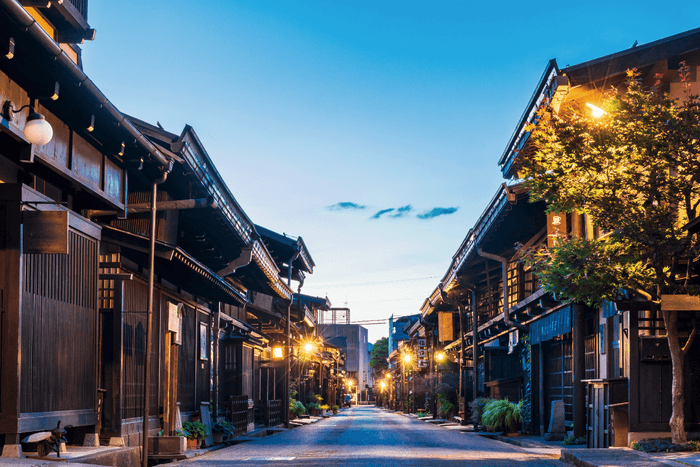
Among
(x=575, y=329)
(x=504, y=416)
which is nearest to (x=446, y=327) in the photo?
(x=504, y=416)

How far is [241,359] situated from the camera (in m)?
33.9

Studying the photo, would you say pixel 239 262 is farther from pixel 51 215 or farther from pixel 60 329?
pixel 51 215

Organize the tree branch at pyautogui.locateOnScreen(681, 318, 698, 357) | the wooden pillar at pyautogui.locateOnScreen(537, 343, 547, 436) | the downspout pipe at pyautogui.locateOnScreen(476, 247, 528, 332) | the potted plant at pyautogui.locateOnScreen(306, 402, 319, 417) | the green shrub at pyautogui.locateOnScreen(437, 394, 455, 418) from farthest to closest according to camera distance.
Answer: the potted plant at pyautogui.locateOnScreen(306, 402, 319, 417) → the green shrub at pyautogui.locateOnScreen(437, 394, 455, 418) → the downspout pipe at pyautogui.locateOnScreen(476, 247, 528, 332) → the wooden pillar at pyautogui.locateOnScreen(537, 343, 547, 436) → the tree branch at pyautogui.locateOnScreen(681, 318, 698, 357)

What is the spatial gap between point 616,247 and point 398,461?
A: 6247mm

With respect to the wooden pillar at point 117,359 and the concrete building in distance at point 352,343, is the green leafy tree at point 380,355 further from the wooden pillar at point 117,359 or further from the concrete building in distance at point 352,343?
the wooden pillar at point 117,359

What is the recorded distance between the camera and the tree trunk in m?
15.2

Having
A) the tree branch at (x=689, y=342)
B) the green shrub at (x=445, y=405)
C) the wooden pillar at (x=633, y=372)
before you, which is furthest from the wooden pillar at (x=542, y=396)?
the green shrub at (x=445, y=405)

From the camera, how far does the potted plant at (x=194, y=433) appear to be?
72.9 ft

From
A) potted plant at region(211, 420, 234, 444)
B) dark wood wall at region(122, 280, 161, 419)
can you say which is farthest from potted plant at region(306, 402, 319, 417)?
dark wood wall at region(122, 280, 161, 419)

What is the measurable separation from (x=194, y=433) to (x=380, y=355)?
140 metres

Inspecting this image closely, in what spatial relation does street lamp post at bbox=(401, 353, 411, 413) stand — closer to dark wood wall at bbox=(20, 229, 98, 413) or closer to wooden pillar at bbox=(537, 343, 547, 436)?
wooden pillar at bbox=(537, 343, 547, 436)

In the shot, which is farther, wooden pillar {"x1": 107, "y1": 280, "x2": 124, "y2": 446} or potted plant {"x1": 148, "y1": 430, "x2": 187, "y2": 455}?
potted plant {"x1": 148, "y1": 430, "x2": 187, "y2": 455}

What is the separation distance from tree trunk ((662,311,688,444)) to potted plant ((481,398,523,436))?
44.2 feet

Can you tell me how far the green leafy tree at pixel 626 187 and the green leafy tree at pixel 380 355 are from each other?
139381 millimetres
